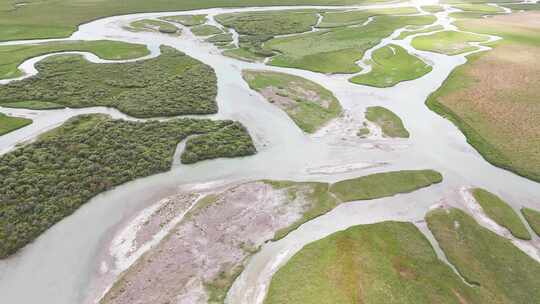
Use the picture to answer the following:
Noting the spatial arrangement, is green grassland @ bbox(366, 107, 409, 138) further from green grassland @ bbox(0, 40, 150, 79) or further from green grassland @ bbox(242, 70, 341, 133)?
green grassland @ bbox(0, 40, 150, 79)

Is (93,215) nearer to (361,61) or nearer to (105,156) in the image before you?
(105,156)

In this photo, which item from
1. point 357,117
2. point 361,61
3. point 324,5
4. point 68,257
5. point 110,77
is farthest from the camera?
point 324,5

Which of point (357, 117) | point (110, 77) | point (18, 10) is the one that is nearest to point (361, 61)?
point (357, 117)

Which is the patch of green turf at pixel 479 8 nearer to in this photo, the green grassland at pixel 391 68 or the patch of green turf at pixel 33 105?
the green grassland at pixel 391 68

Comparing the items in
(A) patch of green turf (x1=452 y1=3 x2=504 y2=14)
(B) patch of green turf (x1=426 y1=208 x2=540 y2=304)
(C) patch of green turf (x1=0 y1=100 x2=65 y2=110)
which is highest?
(A) patch of green turf (x1=452 y1=3 x2=504 y2=14)

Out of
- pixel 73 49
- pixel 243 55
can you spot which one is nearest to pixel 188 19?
pixel 73 49

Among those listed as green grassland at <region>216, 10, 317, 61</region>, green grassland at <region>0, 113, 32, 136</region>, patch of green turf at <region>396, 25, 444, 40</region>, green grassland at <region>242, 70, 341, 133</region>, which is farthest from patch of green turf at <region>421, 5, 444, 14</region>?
green grassland at <region>0, 113, 32, 136</region>

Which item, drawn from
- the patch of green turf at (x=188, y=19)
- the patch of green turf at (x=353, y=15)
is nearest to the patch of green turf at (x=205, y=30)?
the patch of green turf at (x=188, y=19)
